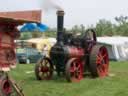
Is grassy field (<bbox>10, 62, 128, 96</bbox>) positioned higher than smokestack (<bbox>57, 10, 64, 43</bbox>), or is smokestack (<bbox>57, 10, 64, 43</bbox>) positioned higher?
smokestack (<bbox>57, 10, 64, 43</bbox>)

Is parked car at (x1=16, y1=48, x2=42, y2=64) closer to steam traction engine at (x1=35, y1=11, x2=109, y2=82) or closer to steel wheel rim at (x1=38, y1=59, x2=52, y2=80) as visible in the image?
steam traction engine at (x1=35, y1=11, x2=109, y2=82)

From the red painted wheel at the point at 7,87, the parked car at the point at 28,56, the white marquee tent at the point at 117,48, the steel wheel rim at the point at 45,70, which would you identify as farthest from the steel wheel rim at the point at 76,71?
the white marquee tent at the point at 117,48

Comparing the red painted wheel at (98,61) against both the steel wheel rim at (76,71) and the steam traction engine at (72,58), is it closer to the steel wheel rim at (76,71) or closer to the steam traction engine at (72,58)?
the steam traction engine at (72,58)

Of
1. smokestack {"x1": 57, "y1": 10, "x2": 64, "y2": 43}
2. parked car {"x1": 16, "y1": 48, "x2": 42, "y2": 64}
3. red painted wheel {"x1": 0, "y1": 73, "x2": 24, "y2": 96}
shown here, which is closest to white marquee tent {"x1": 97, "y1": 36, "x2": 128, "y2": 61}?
parked car {"x1": 16, "y1": 48, "x2": 42, "y2": 64}

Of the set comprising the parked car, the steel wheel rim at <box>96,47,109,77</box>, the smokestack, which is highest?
the smokestack

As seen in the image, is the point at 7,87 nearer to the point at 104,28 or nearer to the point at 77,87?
the point at 77,87

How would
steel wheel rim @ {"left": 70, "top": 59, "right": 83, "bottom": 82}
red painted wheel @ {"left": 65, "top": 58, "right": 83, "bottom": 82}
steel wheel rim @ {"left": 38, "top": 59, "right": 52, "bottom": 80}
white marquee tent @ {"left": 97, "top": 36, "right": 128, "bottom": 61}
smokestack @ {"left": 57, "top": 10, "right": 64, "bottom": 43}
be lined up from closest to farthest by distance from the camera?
red painted wheel @ {"left": 65, "top": 58, "right": 83, "bottom": 82}
steel wheel rim @ {"left": 70, "top": 59, "right": 83, "bottom": 82}
smokestack @ {"left": 57, "top": 10, "right": 64, "bottom": 43}
steel wheel rim @ {"left": 38, "top": 59, "right": 52, "bottom": 80}
white marquee tent @ {"left": 97, "top": 36, "right": 128, "bottom": 61}

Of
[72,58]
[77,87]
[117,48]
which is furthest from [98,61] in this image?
[117,48]

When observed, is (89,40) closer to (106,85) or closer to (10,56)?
(106,85)

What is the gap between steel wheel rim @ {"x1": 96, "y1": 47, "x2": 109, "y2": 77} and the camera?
17938mm

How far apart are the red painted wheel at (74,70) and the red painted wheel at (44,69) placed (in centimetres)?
105

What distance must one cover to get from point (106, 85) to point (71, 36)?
3.19 metres

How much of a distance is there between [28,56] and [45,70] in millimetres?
17083

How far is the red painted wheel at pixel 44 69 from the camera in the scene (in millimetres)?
16981
